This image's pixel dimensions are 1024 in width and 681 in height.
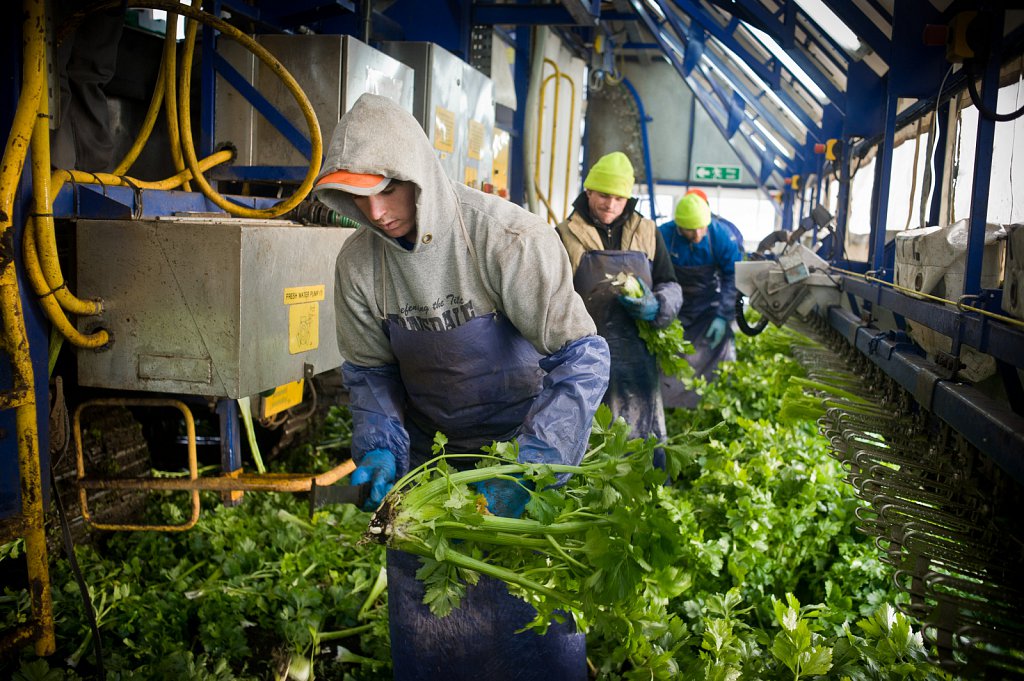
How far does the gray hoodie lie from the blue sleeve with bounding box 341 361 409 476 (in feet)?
0.71

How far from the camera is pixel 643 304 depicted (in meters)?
5.12

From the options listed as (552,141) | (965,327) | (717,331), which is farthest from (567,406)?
(552,141)

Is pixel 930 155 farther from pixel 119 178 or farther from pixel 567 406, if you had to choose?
pixel 119 178

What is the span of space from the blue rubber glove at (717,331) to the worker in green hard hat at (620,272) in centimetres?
151

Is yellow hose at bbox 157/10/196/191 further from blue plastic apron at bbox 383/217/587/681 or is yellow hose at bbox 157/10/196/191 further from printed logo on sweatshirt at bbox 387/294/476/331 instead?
printed logo on sweatshirt at bbox 387/294/476/331

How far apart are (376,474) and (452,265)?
703 millimetres

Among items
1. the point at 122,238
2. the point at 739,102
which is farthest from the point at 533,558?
the point at 739,102

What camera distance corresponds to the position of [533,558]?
8.36 feet

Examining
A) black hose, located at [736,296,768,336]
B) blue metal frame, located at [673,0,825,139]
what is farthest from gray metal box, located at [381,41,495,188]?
blue metal frame, located at [673,0,825,139]

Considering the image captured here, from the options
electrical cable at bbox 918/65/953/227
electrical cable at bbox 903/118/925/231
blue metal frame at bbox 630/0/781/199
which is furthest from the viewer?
blue metal frame at bbox 630/0/781/199

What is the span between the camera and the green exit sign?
69.6 feet

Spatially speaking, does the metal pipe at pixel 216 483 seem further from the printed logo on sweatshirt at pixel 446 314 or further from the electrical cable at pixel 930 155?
the electrical cable at pixel 930 155

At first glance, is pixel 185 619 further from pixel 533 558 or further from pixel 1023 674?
pixel 1023 674

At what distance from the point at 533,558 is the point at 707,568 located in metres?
1.22
